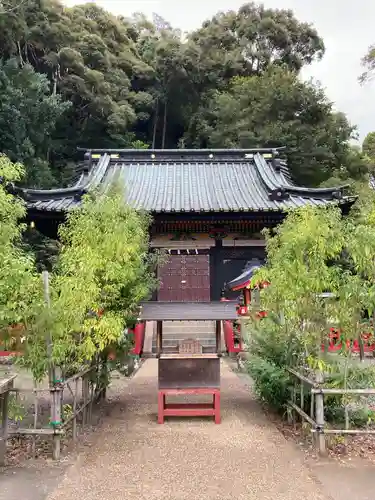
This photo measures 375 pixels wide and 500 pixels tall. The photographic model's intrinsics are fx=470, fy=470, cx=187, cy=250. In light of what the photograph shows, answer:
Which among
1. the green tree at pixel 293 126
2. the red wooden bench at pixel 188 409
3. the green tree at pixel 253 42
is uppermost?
the green tree at pixel 253 42

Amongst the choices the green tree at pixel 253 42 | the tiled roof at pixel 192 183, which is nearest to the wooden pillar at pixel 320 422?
the tiled roof at pixel 192 183

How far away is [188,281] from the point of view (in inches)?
567

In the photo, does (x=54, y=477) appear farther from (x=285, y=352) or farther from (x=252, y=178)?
(x=252, y=178)

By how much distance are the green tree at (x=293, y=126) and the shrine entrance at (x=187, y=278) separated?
13.4m

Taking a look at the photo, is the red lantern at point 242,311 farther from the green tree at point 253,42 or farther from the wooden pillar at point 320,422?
the green tree at point 253,42

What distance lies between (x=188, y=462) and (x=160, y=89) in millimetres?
32602

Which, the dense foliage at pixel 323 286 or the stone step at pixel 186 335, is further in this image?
the stone step at pixel 186 335

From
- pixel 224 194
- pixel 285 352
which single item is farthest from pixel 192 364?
pixel 224 194

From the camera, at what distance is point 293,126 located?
25.5m

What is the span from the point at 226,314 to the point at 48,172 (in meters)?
18.7

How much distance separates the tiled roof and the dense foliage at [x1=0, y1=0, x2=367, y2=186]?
681 centimetres

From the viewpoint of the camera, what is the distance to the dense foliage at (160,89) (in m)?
23.8

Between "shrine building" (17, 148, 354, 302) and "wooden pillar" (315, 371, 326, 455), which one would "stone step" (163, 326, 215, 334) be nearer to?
"shrine building" (17, 148, 354, 302)

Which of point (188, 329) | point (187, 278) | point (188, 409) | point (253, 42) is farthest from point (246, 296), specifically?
point (253, 42)
